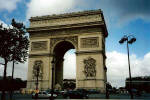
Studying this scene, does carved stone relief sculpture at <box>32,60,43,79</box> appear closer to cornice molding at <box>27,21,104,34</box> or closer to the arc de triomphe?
the arc de triomphe

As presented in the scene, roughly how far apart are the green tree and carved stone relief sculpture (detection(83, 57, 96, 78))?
15.2 m

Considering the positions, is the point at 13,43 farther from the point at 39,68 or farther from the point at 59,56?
the point at 59,56

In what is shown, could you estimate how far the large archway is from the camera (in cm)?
4147

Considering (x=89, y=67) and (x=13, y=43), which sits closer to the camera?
(x=13, y=43)

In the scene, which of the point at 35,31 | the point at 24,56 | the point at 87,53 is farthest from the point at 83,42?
the point at 24,56

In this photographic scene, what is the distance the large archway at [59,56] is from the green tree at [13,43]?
1650 cm

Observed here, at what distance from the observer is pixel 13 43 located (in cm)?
2338

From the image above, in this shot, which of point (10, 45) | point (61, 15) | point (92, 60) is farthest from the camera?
point (61, 15)

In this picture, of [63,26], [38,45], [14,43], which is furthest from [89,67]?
[14,43]

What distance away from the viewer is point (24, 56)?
24.5 meters

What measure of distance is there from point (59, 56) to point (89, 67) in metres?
8.89

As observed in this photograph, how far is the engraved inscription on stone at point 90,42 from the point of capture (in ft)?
125

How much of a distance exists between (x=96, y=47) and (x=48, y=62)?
30.9ft

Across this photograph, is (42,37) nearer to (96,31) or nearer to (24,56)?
(96,31)
